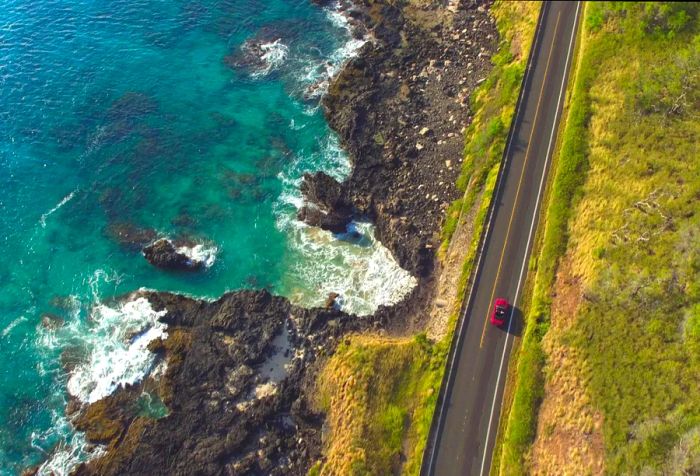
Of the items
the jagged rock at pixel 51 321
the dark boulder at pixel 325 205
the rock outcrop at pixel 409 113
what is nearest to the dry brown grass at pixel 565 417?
the rock outcrop at pixel 409 113

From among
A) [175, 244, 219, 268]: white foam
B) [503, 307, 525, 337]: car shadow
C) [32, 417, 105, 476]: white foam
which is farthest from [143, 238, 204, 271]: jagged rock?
[503, 307, 525, 337]: car shadow

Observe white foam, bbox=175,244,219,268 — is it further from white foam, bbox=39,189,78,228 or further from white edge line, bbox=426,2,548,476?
white edge line, bbox=426,2,548,476

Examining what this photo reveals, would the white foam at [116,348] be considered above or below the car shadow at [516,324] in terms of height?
below

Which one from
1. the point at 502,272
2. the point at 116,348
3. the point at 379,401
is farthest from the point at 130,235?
the point at 502,272

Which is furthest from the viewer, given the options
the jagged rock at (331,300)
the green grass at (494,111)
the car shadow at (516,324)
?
the green grass at (494,111)

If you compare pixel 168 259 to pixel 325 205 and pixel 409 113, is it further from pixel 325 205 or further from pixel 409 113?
pixel 409 113

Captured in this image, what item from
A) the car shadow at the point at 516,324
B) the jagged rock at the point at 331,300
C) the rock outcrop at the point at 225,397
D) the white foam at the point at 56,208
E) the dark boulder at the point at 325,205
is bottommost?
the rock outcrop at the point at 225,397

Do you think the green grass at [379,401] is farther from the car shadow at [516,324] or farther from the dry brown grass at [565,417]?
the dry brown grass at [565,417]
